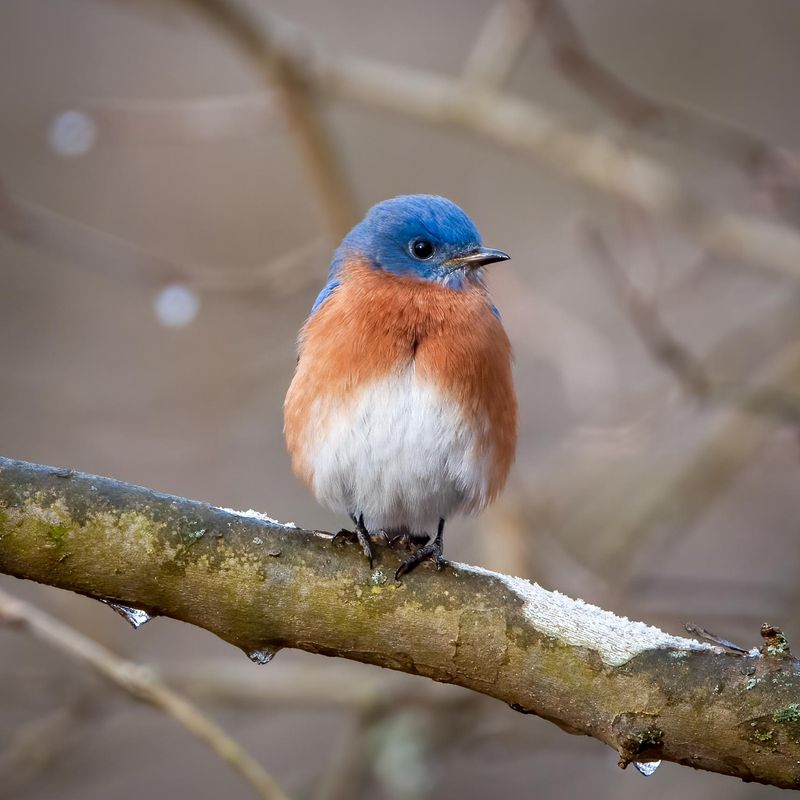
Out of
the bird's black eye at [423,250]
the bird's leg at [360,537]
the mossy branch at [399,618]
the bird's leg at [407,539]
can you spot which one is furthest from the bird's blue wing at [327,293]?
the mossy branch at [399,618]

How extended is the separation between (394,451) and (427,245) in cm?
97

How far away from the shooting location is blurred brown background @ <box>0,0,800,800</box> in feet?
16.4

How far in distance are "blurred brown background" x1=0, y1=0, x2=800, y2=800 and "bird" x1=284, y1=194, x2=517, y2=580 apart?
1312 millimetres

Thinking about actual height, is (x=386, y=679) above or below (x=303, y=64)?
below

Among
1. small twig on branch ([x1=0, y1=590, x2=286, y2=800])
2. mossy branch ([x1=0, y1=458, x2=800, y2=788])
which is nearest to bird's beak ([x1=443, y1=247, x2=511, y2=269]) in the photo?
mossy branch ([x1=0, y1=458, x2=800, y2=788])

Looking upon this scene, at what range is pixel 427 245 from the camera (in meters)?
4.09

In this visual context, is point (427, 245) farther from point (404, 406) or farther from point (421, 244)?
point (404, 406)

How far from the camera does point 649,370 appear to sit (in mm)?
6816

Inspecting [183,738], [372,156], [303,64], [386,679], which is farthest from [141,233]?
[386,679]

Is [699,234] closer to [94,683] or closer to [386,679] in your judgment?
[386,679]

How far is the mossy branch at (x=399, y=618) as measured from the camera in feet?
8.32

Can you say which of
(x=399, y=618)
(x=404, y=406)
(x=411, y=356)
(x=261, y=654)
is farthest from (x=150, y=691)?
(x=411, y=356)

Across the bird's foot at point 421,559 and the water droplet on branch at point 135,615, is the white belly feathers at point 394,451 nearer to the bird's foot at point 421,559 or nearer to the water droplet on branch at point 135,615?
the bird's foot at point 421,559

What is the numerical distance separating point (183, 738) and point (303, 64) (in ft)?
12.6
